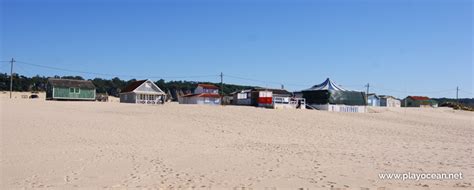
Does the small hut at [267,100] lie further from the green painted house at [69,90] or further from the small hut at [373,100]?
the small hut at [373,100]

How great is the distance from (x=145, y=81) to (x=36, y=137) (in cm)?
3898

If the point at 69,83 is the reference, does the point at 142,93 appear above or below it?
below

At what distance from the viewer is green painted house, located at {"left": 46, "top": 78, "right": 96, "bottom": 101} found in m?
49.0

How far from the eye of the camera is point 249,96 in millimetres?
47969

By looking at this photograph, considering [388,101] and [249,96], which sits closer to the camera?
[249,96]

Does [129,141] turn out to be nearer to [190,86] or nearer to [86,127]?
[86,127]

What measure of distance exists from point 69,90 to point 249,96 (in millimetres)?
21888

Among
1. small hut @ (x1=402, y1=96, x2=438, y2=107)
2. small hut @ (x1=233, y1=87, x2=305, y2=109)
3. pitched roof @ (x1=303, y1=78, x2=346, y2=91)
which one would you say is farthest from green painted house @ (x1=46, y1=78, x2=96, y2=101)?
small hut @ (x1=402, y1=96, x2=438, y2=107)

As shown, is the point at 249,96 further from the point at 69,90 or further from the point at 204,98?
the point at 69,90

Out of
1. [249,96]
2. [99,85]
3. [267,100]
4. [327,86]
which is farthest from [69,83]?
[99,85]

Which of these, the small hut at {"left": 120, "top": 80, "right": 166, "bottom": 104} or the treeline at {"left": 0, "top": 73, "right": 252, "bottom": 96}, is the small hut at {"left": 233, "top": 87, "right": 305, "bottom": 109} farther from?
the treeline at {"left": 0, "top": 73, "right": 252, "bottom": 96}

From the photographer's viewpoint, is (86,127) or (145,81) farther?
(145,81)

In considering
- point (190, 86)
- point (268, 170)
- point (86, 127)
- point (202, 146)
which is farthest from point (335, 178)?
point (190, 86)

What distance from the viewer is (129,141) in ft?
45.5
